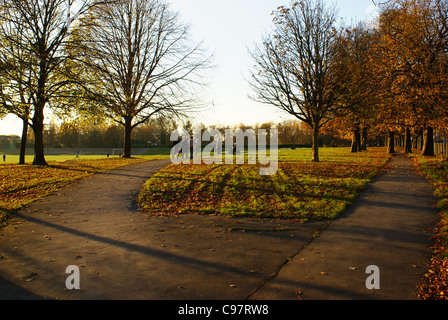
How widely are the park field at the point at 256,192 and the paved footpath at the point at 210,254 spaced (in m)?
0.72

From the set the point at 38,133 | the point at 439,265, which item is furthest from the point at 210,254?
the point at 38,133

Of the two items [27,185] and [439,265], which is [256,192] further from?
[27,185]

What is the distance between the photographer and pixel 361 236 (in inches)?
276

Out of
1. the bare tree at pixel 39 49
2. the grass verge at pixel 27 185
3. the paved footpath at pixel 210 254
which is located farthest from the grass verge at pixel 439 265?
the bare tree at pixel 39 49

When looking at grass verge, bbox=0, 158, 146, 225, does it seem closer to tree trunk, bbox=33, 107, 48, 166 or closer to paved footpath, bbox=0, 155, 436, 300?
paved footpath, bbox=0, 155, 436, 300

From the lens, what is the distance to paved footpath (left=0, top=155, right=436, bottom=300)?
4.52 metres

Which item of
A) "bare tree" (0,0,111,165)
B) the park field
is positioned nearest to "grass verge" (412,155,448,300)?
the park field

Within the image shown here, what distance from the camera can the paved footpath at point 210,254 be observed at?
14.8ft

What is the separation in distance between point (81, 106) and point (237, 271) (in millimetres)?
16821

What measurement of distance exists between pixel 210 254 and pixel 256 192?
638 cm

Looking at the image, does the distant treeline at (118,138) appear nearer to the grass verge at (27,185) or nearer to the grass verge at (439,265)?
the grass verge at (27,185)

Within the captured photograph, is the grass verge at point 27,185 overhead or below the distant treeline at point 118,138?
below

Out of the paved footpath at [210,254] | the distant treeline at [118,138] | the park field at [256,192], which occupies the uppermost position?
the distant treeline at [118,138]
